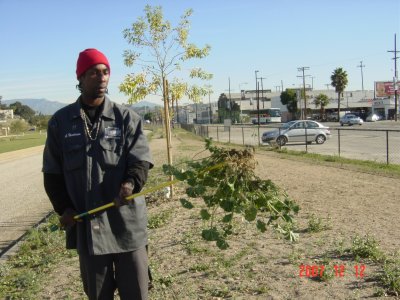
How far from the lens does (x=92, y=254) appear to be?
2.75 metres

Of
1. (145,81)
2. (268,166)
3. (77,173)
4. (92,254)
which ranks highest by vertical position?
(145,81)

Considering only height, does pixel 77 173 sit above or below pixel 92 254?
above

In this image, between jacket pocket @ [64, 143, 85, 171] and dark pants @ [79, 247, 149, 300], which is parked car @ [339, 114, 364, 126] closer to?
dark pants @ [79, 247, 149, 300]

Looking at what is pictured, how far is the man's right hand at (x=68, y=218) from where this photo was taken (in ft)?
9.27

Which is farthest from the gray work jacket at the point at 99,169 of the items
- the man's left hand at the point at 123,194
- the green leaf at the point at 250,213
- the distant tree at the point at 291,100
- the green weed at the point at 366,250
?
the distant tree at the point at 291,100

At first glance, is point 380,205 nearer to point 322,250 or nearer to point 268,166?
point 322,250

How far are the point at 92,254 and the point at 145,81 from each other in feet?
22.6

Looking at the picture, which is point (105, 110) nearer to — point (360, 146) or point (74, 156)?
point (74, 156)

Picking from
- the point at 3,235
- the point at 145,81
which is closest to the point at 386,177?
the point at 145,81

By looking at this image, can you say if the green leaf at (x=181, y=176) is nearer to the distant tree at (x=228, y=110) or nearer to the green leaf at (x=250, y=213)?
the green leaf at (x=250, y=213)

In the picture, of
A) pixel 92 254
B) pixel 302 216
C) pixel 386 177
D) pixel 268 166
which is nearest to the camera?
pixel 92 254

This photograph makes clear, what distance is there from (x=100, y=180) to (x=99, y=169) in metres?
0.07

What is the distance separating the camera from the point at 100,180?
2.80m
